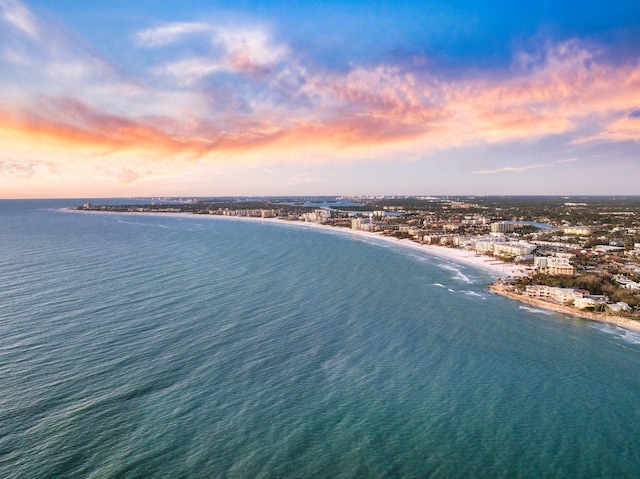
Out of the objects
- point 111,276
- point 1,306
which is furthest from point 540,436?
point 111,276

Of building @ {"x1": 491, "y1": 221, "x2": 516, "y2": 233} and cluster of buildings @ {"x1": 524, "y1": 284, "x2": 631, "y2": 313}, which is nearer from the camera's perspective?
cluster of buildings @ {"x1": 524, "y1": 284, "x2": 631, "y2": 313}

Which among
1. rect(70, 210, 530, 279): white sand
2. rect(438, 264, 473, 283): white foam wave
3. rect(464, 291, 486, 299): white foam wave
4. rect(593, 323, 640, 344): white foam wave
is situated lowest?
rect(70, 210, 530, 279): white sand

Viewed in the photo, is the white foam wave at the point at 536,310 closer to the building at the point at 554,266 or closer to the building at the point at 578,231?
the building at the point at 554,266

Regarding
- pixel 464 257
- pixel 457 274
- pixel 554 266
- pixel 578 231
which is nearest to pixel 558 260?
pixel 554 266

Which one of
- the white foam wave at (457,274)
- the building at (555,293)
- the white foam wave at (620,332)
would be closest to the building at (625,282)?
the building at (555,293)

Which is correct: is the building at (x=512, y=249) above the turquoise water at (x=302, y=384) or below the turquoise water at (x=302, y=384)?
below

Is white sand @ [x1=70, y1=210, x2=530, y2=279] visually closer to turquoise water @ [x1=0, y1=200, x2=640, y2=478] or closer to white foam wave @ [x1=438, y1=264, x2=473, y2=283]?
white foam wave @ [x1=438, y1=264, x2=473, y2=283]

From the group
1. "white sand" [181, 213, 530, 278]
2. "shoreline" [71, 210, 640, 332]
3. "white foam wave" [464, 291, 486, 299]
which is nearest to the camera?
"shoreline" [71, 210, 640, 332]

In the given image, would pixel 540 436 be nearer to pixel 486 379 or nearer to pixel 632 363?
pixel 486 379

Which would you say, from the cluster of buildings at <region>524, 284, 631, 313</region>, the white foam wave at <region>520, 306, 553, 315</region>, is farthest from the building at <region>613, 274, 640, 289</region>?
the white foam wave at <region>520, 306, 553, 315</region>
